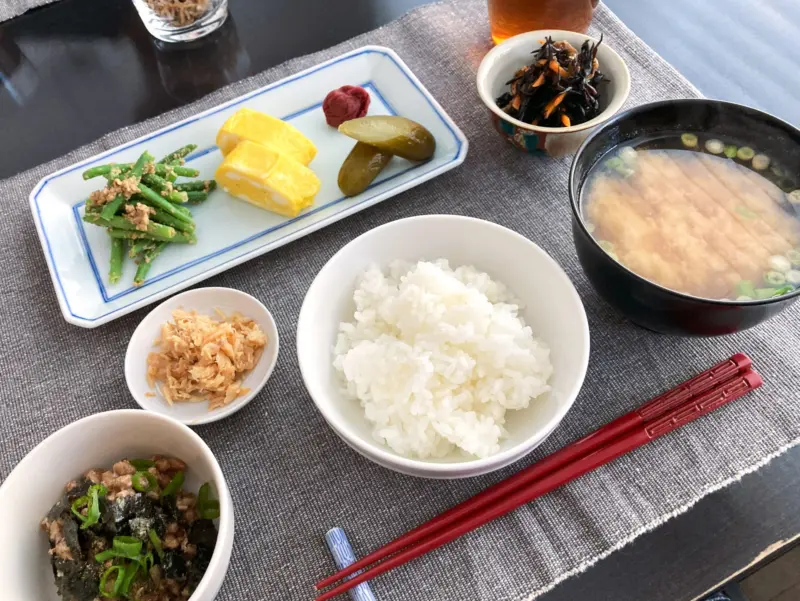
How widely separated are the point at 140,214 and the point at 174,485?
2.81 feet

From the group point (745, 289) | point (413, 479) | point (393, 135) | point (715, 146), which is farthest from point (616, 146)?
point (413, 479)

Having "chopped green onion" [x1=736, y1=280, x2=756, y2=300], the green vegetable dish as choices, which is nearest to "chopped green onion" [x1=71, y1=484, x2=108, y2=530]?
the green vegetable dish

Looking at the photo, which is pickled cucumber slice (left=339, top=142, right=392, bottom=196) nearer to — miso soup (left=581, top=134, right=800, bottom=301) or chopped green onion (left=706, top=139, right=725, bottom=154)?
miso soup (left=581, top=134, right=800, bottom=301)

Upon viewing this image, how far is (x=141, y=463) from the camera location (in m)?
1.26

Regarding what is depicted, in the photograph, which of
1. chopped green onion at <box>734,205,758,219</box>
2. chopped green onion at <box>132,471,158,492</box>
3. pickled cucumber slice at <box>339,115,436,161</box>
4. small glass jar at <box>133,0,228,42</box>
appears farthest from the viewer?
small glass jar at <box>133,0,228,42</box>

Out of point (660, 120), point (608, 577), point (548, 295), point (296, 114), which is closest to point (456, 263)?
point (548, 295)

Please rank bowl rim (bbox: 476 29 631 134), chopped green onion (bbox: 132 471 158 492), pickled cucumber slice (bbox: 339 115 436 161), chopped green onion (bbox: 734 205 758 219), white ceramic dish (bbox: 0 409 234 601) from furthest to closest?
pickled cucumber slice (bbox: 339 115 436 161), bowl rim (bbox: 476 29 631 134), chopped green onion (bbox: 734 205 758 219), chopped green onion (bbox: 132 471 158 492), white ceramic dish (bbox: 0 409 234 601)

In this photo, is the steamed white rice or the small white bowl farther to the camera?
the small white bowl

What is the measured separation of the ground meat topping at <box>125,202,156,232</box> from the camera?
5.71 ft

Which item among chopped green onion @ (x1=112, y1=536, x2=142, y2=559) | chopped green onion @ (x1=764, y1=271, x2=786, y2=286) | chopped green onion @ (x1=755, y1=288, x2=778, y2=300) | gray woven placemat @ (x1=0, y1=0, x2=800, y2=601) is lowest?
gray woven placemat @ (x1=0, y1=0, x2=800, y2=601)

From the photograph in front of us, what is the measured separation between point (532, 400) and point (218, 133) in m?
1.31

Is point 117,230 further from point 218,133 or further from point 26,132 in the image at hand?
point 26,132

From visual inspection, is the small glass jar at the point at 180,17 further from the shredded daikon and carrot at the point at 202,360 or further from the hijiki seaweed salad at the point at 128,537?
the hijiki seaweed salad at the point at 128,537

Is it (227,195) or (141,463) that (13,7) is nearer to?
(227,195)
